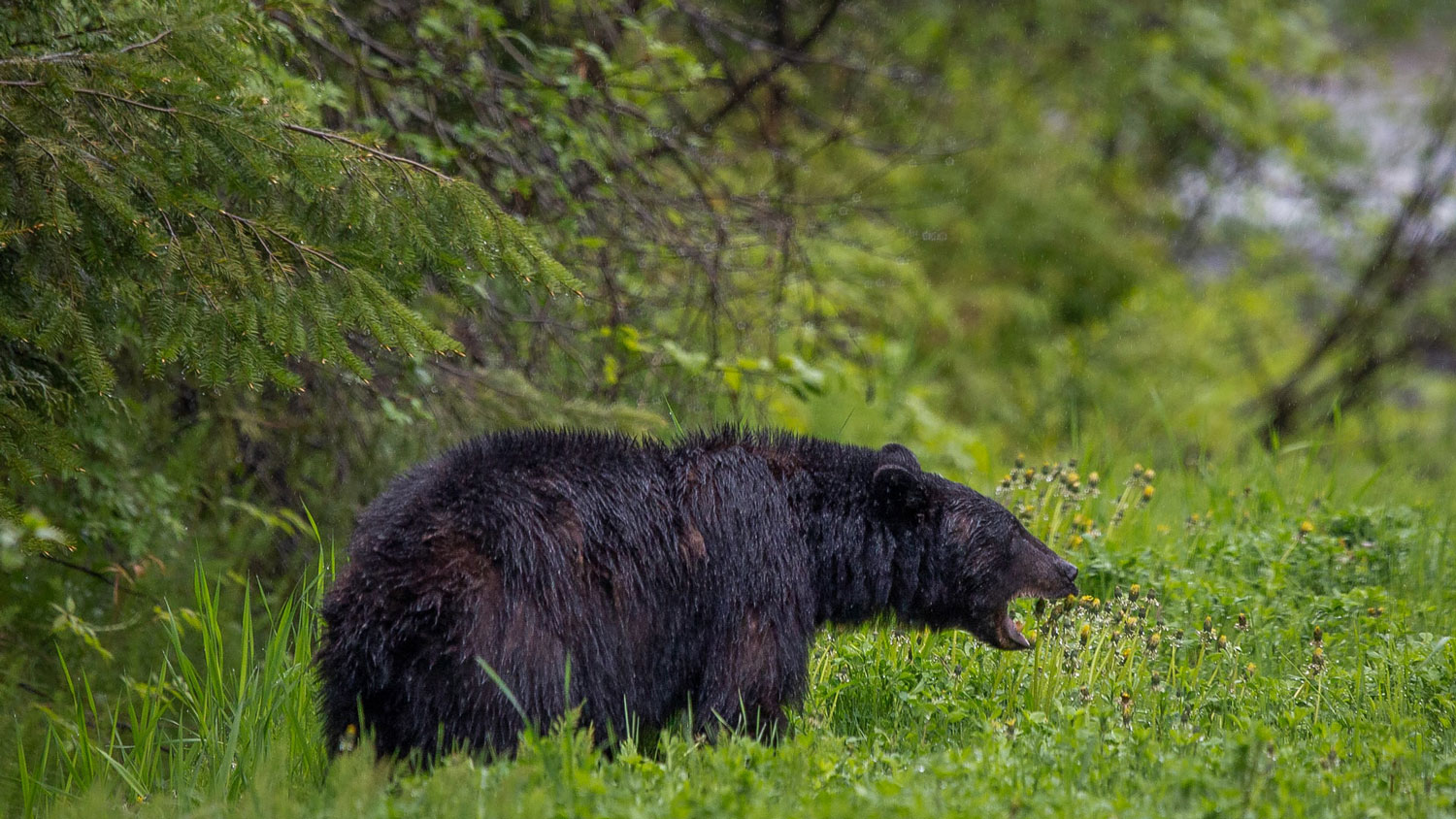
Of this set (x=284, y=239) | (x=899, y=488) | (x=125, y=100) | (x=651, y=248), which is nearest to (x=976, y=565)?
(x=899, y=488)

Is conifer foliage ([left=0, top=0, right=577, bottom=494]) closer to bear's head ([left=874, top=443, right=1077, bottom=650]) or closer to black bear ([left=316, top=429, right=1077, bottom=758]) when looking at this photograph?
black bear ([left=316, top=429, right=1077, bottom=758])

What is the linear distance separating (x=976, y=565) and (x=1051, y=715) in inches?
25.3

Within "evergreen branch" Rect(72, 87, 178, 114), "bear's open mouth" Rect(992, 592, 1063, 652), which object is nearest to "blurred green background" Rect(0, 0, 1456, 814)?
"evergreen branch" Rect(72, 87, 178, 114)

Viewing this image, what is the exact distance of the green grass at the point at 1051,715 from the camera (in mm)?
3242

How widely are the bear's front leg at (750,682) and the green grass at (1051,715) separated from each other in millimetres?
99

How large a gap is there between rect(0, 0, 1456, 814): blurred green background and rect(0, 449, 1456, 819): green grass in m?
0.75

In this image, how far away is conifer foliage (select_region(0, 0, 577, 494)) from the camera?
3.70 metres

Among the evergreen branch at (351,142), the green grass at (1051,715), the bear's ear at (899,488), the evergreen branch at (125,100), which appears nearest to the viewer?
the green grass at (1051,715)

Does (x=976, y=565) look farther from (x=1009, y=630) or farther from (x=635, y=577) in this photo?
(x=635, y=577)

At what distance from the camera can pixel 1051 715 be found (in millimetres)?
4309

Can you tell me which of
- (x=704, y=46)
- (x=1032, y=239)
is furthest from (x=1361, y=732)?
(x=1032, y=239)

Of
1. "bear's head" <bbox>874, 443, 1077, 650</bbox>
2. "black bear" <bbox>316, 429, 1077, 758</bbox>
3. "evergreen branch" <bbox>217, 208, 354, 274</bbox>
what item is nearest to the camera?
"black bear" <bbox>316, 429, 1077, 758</bbox>

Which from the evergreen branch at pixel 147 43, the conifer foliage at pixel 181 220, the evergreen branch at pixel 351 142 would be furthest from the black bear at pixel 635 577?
the evergreen branch at pixel 147 43

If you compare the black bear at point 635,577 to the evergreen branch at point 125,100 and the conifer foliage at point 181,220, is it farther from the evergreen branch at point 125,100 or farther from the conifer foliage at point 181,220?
the evergreen branch at point 125,100
